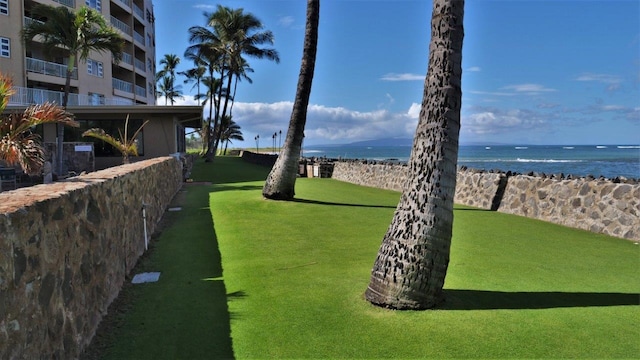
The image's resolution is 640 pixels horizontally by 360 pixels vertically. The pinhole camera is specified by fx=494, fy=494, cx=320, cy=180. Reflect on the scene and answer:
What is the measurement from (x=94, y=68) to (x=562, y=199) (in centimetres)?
3756

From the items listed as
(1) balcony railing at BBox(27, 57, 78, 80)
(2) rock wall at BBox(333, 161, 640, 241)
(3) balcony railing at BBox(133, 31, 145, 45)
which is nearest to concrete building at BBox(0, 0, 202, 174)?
(1) balcony railing at BBox(27, 57, 78, 80)

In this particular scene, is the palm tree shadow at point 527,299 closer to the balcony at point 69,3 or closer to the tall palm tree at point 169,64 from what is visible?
the balcony at point 69,3

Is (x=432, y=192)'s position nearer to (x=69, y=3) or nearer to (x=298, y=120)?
(x=298, y=120)

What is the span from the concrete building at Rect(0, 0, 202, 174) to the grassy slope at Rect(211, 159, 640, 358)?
38.1ft

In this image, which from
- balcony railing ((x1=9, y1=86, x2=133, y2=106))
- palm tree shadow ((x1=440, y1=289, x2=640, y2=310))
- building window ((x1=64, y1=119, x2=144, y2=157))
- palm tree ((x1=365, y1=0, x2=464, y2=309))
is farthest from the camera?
balcony railing ((x1=9, y1=86, x2=133, y2=106))

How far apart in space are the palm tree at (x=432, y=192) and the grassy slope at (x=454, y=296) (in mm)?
293

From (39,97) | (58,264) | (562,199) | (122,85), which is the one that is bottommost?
(562,199)

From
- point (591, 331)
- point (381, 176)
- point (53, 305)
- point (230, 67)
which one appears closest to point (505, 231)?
point (591, 331)

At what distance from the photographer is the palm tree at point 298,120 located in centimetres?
1382

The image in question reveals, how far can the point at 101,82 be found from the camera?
39531 millimetres

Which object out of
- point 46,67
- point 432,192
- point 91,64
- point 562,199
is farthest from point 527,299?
point 91,64

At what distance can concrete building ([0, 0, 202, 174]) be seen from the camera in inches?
1033

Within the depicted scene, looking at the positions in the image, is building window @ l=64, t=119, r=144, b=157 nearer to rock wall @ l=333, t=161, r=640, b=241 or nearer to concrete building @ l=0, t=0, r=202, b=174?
concrete building @ l=0, t=0, r=202, b=174

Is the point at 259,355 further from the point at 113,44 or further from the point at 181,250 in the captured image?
the point at 113,44
